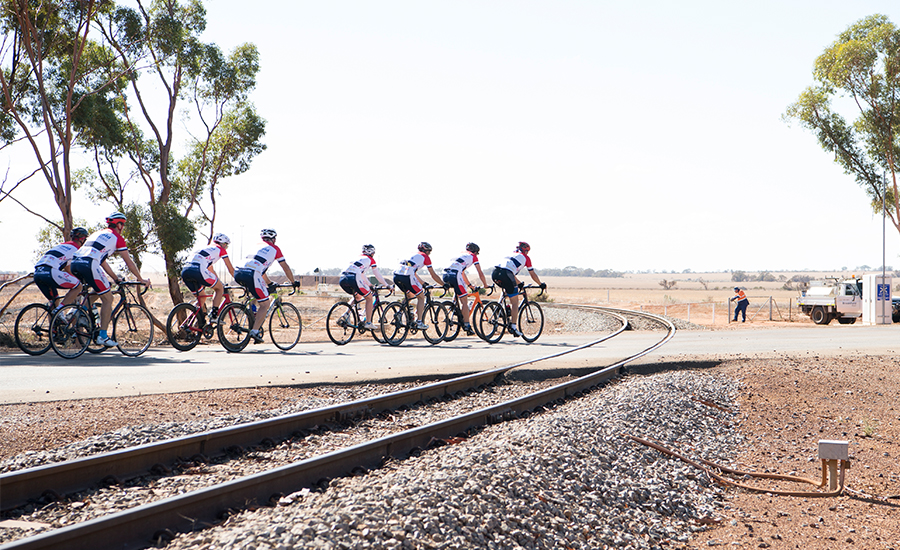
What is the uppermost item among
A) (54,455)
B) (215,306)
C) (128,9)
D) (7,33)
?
(128,9)

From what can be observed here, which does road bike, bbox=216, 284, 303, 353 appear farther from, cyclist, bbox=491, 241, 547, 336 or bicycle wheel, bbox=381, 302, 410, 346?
cyclist, bbox=491, 241, 547, 336

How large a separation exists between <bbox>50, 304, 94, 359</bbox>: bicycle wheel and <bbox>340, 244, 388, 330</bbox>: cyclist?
16.4 ft

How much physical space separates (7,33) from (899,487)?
2210 centimetres

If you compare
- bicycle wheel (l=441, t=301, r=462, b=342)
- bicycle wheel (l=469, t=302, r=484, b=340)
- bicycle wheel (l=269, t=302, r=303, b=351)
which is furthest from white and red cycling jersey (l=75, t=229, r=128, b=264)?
bicycle wheel (l=469, t=302, r=484, b=340)

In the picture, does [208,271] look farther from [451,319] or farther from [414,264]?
[451,319]

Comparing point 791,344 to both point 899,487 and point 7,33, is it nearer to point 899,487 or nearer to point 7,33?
point 899,487

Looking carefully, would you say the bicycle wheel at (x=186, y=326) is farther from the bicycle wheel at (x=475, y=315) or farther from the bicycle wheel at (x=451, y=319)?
the bicycle wheel at (x=475, y=315)

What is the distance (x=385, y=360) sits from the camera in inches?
486

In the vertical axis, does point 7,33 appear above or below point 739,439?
above

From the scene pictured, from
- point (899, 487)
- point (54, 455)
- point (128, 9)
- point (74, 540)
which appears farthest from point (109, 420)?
point (128, 9)

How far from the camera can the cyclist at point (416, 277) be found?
15211 mm

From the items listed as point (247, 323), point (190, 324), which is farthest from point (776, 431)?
point (190, 324)

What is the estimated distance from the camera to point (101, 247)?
11.4m

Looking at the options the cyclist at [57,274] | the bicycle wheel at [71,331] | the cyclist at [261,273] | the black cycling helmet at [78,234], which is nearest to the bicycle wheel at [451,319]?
the cyclist at [261,273]
